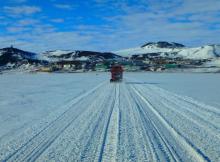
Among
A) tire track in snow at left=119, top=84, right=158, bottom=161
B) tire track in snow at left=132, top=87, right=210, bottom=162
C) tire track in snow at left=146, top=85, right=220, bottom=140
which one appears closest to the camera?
tire track in snow at left=132, top=87, right=210, bottom=162

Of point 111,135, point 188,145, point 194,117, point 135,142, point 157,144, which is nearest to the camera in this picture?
point 188,145

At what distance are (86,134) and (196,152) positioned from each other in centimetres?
319

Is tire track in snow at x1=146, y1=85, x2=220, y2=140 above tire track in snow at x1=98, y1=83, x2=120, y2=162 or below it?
below

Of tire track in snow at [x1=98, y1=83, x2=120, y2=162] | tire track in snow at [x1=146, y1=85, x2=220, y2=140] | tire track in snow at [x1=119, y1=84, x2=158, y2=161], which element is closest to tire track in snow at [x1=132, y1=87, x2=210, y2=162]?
tire track in snow at [x1=119, y1=84, x2=158, y2=161]

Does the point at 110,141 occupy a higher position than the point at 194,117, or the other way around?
the point at 110,141

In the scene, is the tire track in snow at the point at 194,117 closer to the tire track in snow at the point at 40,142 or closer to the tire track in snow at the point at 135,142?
the tire track in snow at the point at 135,142

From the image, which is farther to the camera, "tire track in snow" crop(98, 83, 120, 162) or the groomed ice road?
the groomed ice road

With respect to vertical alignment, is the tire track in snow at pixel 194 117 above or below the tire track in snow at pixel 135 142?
below

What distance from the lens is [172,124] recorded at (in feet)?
39.8

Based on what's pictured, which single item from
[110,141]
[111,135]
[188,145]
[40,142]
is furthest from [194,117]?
[40,142]

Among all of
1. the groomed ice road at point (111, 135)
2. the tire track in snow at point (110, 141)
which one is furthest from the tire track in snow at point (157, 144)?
the tire track in snow at point (110, 141)

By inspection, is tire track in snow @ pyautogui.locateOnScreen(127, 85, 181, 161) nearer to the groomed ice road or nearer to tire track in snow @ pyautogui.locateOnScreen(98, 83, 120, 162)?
the groomed ice road

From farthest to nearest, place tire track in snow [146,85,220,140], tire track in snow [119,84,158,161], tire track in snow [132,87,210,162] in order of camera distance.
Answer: tire track in snow [146,85,220,140], tire track in snow [119,84,158,161], tire track in snow [132,87,210,162]

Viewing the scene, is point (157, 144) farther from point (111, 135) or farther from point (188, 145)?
point (111, 135)
